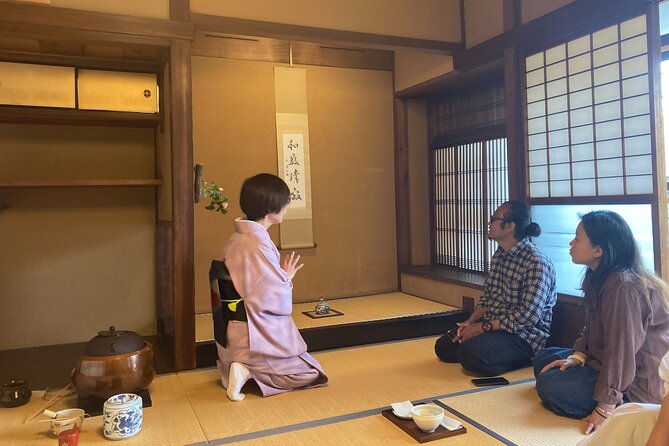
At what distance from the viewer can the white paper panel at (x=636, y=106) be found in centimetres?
294

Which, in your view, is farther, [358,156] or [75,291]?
[358,156]

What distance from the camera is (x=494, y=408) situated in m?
2.58

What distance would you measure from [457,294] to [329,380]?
1706 mm

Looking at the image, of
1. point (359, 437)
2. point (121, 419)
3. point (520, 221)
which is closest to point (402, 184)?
point (520, 221)

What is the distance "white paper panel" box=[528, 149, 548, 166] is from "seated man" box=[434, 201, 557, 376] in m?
0.54

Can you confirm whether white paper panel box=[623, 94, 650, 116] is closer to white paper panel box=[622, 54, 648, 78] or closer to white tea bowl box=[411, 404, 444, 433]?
white paper panel box=[622, 54, 648, 78]

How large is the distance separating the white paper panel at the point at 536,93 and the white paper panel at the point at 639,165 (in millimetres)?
796

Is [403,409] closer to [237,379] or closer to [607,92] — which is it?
[237,379]

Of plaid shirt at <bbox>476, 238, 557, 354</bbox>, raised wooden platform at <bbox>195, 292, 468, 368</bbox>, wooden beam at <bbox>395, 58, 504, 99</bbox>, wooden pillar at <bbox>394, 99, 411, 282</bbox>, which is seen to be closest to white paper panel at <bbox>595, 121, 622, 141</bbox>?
plaid shirt at <bbox>476, 238, 557, 354</bbox>

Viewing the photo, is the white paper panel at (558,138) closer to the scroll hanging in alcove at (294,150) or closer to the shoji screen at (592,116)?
the shoji screen at (592,116)

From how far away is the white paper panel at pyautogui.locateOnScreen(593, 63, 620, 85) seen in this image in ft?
10.2

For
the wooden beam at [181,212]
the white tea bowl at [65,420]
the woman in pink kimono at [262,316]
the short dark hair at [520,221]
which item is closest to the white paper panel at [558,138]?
the short dark hair at [520,221]

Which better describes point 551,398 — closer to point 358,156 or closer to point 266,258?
point 266,258

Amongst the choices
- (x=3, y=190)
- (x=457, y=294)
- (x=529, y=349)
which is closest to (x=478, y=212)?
(x=457, y=294)
